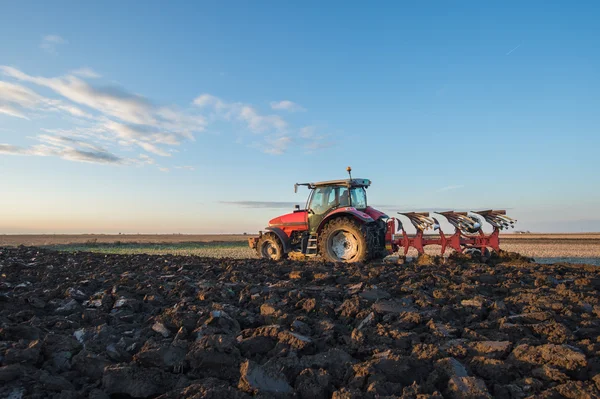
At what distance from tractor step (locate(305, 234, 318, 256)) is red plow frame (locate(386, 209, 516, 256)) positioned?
2073 millimetres

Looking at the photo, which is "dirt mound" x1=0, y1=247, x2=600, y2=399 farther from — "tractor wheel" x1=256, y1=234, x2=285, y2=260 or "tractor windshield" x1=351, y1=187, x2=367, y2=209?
"tractor wheel" x1=256, y1=234, x2=285, y2=260

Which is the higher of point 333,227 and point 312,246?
point 333,227

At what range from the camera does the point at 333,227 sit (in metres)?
11.0

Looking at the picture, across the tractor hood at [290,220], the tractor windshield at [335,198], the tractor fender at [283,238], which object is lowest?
the tractor fender at [283,238]

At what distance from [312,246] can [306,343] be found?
834cm

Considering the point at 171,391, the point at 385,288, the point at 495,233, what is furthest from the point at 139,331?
the point at 495,233

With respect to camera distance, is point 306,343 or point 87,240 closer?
point 306,343

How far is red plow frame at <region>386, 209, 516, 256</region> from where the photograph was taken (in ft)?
36.0

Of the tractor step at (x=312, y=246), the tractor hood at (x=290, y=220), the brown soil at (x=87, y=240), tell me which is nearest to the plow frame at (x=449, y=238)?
the tractor step at (x=312, y=246)

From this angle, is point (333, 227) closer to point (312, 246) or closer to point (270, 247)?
point (312, 246)

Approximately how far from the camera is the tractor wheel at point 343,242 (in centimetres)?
1067

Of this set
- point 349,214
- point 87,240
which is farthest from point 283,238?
point 87,240

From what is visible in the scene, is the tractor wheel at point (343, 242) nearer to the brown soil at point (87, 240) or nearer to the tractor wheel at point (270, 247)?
the tractor wheel at point (270, 247)

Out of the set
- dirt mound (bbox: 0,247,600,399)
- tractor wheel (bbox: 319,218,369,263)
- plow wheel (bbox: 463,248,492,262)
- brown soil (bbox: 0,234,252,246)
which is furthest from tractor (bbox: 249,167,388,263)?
brown soil (bbox: 0,234,252,246)
